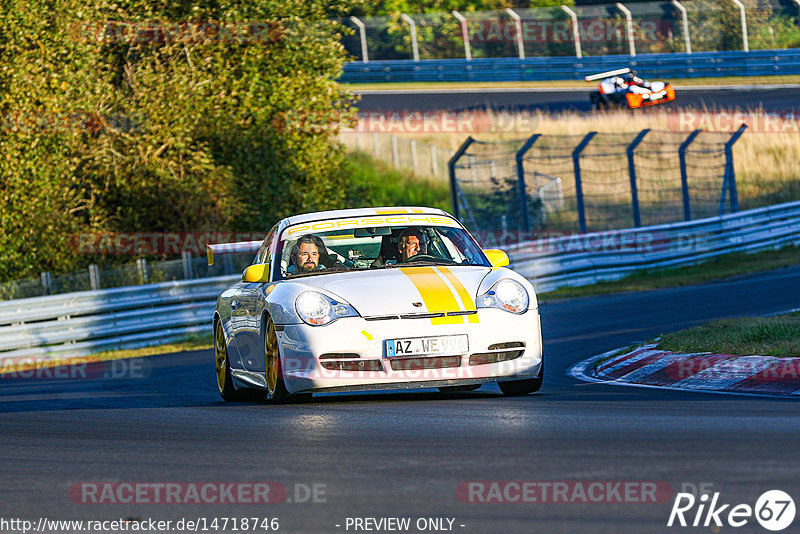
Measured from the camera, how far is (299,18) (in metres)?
24.8

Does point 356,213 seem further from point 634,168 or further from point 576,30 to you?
point 576,30

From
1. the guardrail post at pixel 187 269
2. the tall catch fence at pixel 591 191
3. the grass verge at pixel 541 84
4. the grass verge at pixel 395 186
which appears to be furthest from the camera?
the grass verge at pixel 541 84

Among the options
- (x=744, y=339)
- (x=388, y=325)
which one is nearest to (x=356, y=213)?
(x=388, y=325)

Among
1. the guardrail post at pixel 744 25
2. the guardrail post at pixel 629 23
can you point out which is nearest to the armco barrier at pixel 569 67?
the guardrail post at pixel 629 23

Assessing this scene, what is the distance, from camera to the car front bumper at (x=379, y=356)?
821cm

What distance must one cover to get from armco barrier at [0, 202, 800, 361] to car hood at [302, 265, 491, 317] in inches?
375

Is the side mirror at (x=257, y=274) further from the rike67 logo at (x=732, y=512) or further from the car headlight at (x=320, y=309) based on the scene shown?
the rike67 logo at (x=732, y=512)

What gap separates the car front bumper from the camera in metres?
8.21

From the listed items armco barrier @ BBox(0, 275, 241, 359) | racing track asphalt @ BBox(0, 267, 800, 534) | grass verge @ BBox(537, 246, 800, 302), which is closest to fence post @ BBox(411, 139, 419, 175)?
grass verge @ BBox(537, 246, 800, 302)

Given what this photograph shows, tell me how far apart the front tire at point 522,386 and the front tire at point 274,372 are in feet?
4.34

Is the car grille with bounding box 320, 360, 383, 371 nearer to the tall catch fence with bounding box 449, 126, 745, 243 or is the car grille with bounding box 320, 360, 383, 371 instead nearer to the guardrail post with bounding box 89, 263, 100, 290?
the guardrail post with bounding box 89, 263, 100, 290

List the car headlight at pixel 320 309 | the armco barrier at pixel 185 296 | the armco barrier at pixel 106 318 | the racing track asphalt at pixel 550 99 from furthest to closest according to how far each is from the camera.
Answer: the racing track asphalt at pixel 550 99
the armco barrier at pixel 185 296
the armco barrier at pixel 106 318
the car headlight at pixel 320 309

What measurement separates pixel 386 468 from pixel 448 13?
146 feet

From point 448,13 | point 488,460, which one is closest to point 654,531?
point 488,460
